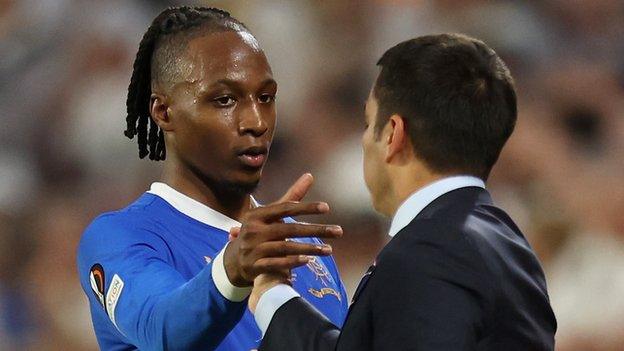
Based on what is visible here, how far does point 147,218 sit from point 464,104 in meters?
0.82

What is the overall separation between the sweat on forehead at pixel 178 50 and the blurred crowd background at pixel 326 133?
1.74 meters

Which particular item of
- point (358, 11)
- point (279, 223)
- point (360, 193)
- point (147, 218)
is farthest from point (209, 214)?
point (358, 11)

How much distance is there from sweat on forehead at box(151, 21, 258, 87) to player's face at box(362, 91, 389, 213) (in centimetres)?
59

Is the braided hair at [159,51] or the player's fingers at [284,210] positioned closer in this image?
the player's fingers at [284,210]

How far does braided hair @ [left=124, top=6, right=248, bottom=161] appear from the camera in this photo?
2240 mm

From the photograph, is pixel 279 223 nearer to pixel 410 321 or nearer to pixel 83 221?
pixel 410 321

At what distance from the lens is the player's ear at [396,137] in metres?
1.63

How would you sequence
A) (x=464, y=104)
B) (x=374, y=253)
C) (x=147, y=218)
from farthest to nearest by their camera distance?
(x=374, y=253) < (x=147, y=218) < (x=464, y=104)

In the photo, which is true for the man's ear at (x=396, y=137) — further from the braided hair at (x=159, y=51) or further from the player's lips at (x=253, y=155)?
the braided hair at (x=159, y=51)

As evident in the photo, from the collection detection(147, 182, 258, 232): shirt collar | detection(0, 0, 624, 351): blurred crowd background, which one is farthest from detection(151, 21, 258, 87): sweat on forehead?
detection(0, 0, 624, 351): blurred crowd background

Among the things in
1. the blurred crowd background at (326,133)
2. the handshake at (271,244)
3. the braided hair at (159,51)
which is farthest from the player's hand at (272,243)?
the blurred crowd background at (326,133)

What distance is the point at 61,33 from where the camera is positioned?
4.15 metres

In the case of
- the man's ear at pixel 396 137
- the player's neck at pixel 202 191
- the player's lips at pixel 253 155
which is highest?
the man's ear at pixel 396 137

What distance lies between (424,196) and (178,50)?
80cm
